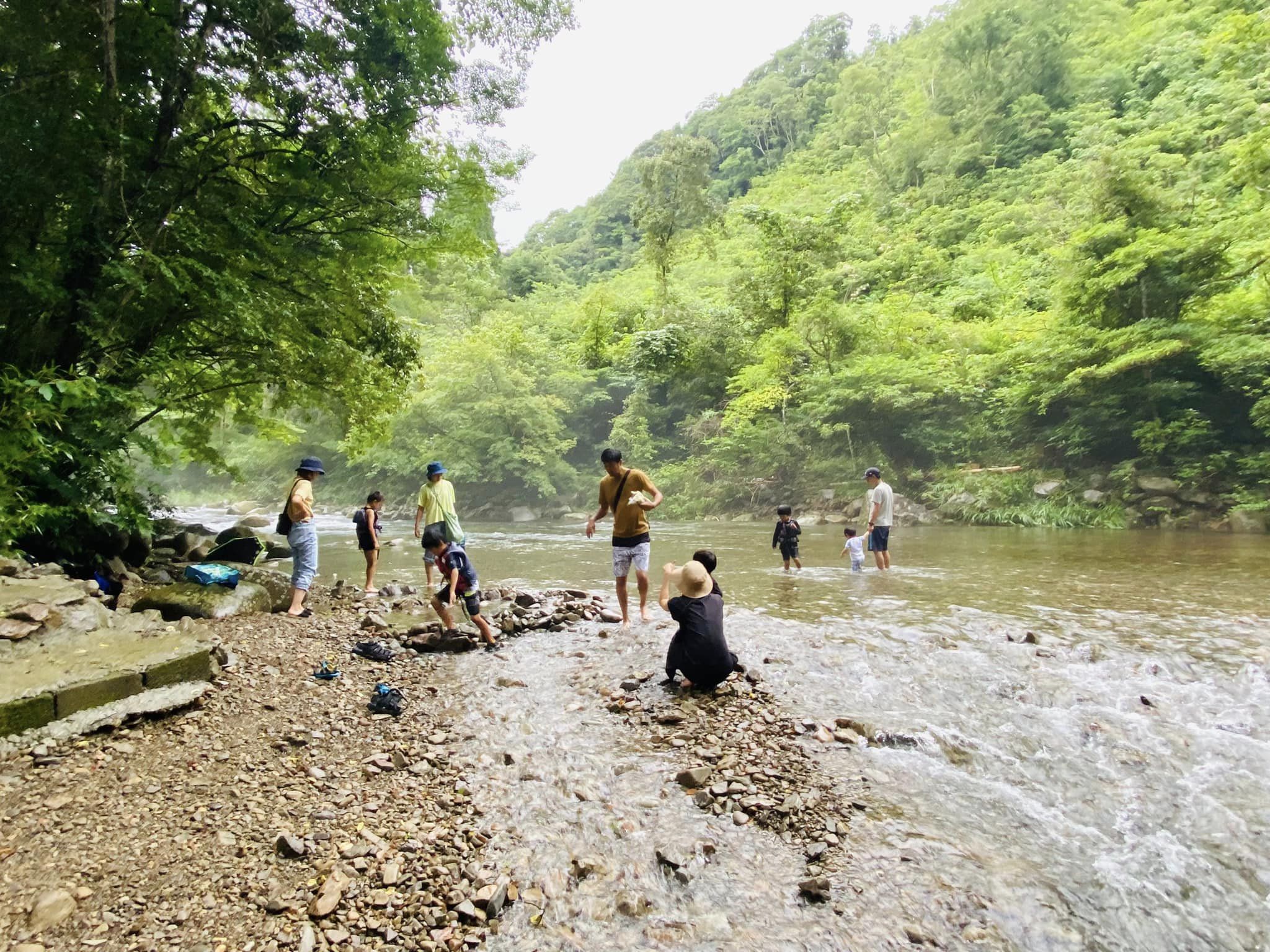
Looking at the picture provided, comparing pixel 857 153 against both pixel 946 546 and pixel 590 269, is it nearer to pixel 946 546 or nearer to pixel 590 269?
pixel 590 269

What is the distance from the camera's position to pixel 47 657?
14.0ft

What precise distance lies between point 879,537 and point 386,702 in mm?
9282

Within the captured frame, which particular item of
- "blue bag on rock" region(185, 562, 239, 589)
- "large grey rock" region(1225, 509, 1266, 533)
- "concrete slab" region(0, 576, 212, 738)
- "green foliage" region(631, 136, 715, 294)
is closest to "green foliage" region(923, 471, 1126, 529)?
"large grey rock" region(1225, 509, 1266, 533)

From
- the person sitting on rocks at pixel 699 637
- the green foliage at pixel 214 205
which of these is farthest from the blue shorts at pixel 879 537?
the green foliage at pixel 214 205

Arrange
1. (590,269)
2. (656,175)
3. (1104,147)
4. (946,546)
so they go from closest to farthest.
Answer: (946,546) < (1104,147) < (656,175) < (590,269)

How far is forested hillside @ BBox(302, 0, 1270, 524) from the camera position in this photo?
17094 mm

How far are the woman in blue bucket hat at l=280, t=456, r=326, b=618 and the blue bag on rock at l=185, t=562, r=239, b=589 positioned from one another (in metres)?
0.67

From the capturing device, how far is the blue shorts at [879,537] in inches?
440

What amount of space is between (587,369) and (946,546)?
27.2 meters

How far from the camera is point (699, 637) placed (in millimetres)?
5164

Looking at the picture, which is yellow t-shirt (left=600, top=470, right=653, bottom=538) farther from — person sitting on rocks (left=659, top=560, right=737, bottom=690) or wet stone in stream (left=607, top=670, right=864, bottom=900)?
wet stone in stream (left=607, top=670, right=864, bottom=900)

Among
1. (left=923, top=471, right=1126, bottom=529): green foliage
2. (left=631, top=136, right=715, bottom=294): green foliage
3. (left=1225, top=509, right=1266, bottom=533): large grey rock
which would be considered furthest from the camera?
(left=631, top=136, right=715, bottom=294): green foliage

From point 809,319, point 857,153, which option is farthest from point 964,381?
point 857,153

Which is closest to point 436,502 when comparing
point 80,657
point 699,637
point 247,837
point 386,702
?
point 386,702
